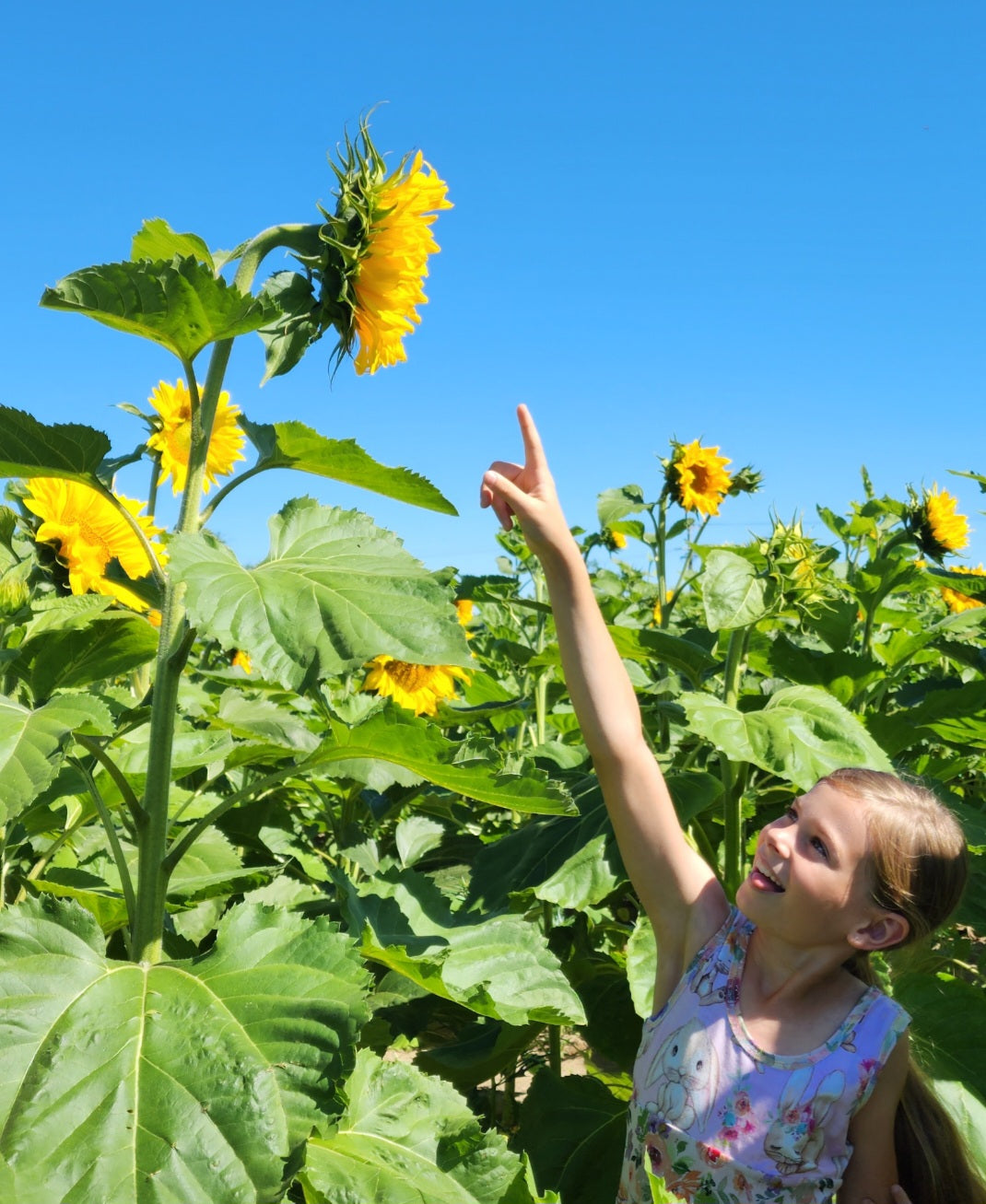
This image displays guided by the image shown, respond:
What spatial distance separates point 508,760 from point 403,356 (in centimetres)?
153

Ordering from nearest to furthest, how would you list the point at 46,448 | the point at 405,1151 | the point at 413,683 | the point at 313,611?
the point at 313,611 → the point at 46,448 → the point at 405,1151 → the point at 413,683

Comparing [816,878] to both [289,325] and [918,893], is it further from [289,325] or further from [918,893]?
Answer: [289,325]

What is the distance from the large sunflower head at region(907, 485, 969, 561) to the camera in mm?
3666

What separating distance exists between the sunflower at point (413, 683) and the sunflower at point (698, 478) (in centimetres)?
133

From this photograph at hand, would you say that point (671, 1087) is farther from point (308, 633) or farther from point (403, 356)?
point (403, 356)

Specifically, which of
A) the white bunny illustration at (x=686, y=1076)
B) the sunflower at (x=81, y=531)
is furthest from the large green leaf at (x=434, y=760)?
the sunflower at (x=81, y=531)

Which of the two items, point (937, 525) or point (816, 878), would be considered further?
point (937, 525)

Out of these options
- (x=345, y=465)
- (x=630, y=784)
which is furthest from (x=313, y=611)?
(x=630, y=784)

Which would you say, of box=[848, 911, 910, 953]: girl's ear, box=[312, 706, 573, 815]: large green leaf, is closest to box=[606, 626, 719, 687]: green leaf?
box=[848, 911, 910, 953]: girl's ear

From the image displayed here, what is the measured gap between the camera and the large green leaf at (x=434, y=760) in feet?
4.78

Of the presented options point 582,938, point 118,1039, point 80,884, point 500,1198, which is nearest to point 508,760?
point 582,938

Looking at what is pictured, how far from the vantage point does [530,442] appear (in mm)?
1693

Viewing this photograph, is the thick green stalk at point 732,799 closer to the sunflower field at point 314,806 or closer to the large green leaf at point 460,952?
the sunflower field at point 314,806

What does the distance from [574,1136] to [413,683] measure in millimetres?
1287
